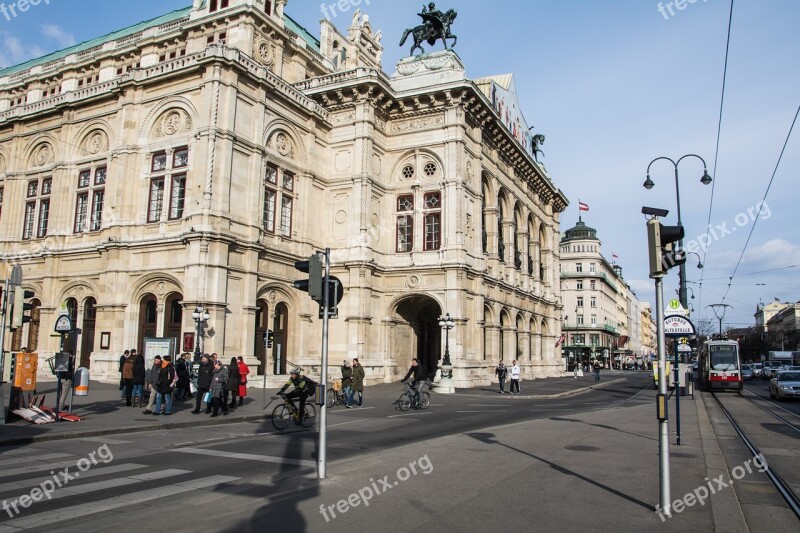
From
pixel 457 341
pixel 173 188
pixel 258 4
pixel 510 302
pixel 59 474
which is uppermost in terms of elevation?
pixel 258 4

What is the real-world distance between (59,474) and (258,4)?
33.2 metres

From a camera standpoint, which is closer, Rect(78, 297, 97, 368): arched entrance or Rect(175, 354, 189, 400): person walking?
Rect(175, 354, 189, 400): person walking

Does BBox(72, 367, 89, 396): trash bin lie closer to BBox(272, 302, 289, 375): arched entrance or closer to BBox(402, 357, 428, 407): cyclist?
BBox(402, 357, 428, 407): cyclist

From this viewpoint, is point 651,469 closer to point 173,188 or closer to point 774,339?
point 173,188

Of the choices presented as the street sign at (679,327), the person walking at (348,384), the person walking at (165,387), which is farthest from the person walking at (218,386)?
the street sign at (679,327)

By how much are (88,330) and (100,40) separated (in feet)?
85.6

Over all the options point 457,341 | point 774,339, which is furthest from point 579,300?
point 457,341

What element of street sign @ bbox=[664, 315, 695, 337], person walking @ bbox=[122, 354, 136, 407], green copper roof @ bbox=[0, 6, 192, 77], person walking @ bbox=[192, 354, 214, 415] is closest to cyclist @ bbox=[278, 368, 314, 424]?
person walking @ bbox=[192, 354, 214, 415]

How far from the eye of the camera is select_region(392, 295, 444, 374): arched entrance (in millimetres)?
37406

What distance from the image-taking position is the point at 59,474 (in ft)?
30.5

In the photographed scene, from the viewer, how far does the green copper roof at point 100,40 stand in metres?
44.0

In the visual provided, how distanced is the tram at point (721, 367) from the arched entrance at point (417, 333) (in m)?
16.6

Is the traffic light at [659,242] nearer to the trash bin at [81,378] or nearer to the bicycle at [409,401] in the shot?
the bicycle at [409,401]

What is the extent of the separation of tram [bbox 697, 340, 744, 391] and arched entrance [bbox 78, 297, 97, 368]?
1384 inches
